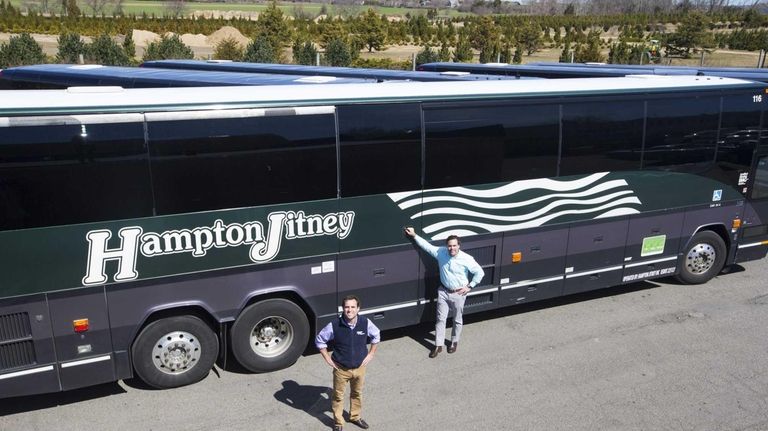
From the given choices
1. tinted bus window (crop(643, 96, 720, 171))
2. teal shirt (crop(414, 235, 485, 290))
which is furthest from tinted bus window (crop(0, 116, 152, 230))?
tinted bus window (crop(643, 96, 720, 171))

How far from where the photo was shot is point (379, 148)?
25.1ft

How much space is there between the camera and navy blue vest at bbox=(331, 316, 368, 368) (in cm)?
595

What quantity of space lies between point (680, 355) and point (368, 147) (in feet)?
16.2

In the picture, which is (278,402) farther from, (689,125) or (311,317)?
(689,125)

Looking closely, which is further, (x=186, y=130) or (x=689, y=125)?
(x=689, y=125)

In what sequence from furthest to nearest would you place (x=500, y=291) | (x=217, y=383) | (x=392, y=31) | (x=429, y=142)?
(x=392, y=31), (x=500, y=291), (x=429, y=142), (x=217, y=383)

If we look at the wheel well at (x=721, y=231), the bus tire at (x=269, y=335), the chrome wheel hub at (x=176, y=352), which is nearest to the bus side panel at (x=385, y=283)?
the bus tire at (x=269, y=335)

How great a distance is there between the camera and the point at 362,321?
600 cm

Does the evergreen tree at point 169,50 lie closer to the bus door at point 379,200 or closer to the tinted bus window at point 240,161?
the bus door at point 379,200

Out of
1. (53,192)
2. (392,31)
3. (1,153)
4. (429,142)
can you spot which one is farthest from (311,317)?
(392,31)

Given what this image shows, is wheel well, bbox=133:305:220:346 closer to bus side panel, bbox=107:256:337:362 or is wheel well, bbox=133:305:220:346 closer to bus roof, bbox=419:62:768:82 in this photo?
bus side panel, bbox=107:256:337:362

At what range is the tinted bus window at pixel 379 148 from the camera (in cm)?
748

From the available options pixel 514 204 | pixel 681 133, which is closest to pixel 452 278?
pixel 514 204

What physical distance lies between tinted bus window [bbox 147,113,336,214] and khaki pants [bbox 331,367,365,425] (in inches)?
83.9
